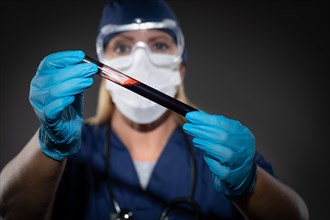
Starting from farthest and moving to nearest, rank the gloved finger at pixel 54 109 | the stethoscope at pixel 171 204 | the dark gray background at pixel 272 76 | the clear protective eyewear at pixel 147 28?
the dark gray background at pixel 272 76
the clear protective eyewear at pixel 147 28
the stethoscope at pixel 171 204
the gloved finger at pixel 54 109

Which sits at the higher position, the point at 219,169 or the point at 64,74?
the point at 64,74

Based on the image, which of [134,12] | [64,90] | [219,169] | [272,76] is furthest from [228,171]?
[272,76]

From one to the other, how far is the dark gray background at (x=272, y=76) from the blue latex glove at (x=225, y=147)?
2.44ft

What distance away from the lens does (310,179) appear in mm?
1411

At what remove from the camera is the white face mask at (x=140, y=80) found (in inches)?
36.9

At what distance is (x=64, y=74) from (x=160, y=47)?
0.46 metres

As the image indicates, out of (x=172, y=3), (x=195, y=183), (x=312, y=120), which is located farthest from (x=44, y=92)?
(x=312, y=120)

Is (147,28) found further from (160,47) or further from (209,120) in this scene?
(209,120)

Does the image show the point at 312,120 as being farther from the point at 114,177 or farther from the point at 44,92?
the point at 44,92

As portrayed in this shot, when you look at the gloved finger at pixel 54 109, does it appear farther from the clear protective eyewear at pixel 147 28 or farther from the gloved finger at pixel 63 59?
the clear protective eyewear at pixel 147 28

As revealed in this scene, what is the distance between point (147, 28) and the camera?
1.01 m

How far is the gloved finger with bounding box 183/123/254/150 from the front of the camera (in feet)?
2.17

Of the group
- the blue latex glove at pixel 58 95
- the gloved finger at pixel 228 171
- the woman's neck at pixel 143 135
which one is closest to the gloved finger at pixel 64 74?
the blue latex glove at pixel 58 95

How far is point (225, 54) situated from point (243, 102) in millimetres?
241
